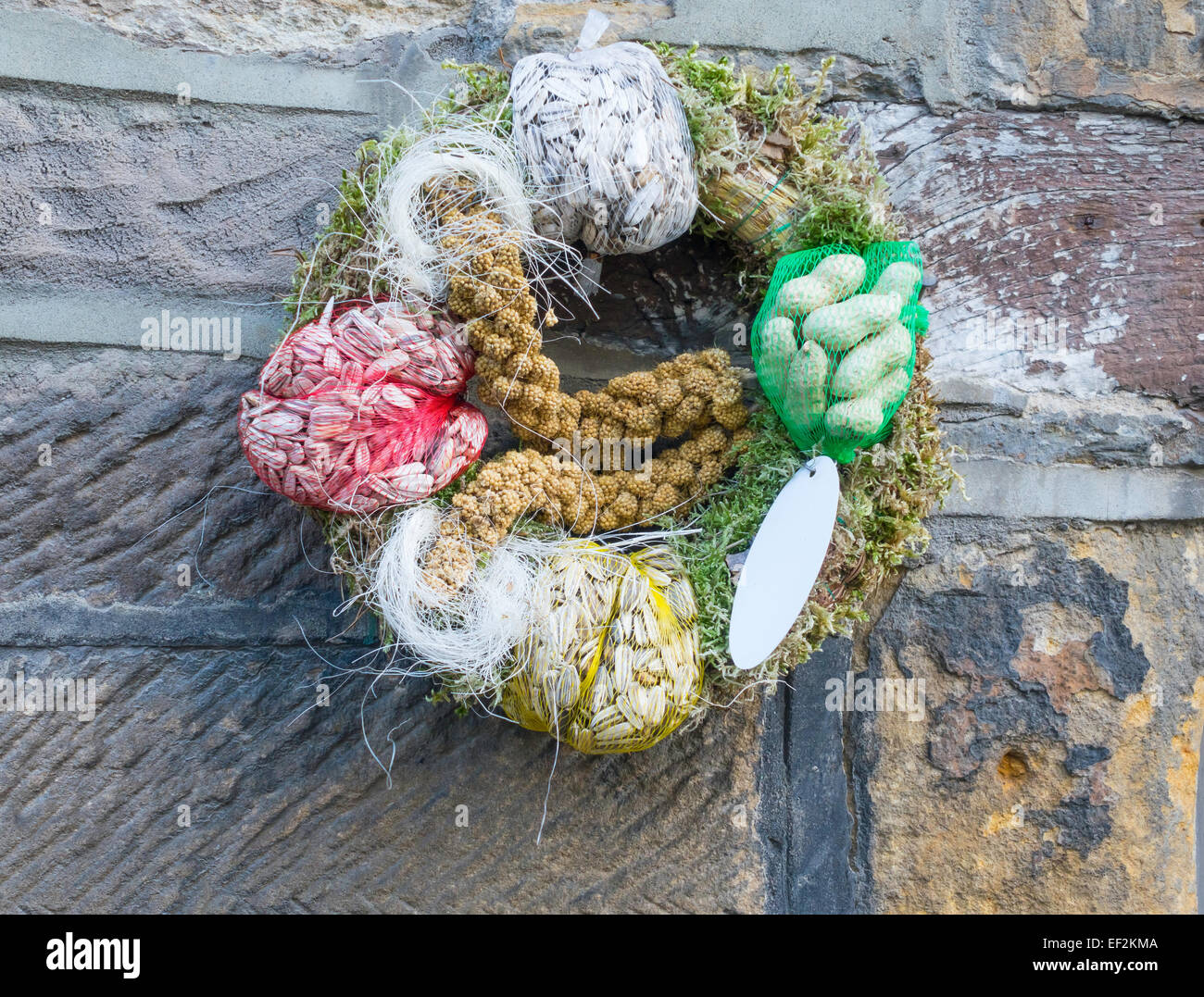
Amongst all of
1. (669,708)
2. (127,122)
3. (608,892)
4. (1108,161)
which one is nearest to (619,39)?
(127,122)

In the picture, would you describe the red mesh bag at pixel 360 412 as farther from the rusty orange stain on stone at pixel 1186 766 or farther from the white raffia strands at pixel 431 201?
the rusty orange stain on stone at pixel 1186 766

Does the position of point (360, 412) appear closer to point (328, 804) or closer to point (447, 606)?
point (447, 606)

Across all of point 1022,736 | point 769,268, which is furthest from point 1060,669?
point 769,268

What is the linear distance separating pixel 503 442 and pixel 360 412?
0.29m

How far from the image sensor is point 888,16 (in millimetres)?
1382

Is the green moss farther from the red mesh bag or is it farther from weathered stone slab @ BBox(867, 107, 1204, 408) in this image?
the red mesh bag

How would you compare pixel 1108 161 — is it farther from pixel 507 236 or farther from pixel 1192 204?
pixel 507 236

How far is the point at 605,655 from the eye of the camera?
1.09 m

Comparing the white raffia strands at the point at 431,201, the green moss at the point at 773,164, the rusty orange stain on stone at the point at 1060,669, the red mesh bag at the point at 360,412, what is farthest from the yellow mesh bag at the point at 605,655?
the rusty orange stain on stone at the point at 1060,669

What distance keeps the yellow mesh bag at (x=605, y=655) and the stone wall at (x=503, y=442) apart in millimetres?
218

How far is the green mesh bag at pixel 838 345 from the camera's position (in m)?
1.10

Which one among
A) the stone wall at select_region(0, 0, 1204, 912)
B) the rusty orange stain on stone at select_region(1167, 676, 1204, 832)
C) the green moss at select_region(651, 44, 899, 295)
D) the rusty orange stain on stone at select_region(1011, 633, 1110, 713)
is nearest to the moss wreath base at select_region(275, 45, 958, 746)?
the green moss at select_region(651, 44, 899, 295)

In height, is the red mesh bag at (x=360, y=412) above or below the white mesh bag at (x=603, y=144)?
below

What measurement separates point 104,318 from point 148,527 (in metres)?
0.28
